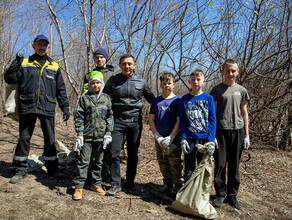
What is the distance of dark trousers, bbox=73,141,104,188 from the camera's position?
272cm

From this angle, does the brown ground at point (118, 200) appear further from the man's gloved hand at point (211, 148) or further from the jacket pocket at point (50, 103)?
the jacket pocket at point (50, 103)

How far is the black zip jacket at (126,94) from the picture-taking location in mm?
2875

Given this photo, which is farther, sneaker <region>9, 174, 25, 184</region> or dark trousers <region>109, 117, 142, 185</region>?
sneaker <region>9, 174, 25, 184</region>

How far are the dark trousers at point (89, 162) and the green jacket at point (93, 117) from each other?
122 mm

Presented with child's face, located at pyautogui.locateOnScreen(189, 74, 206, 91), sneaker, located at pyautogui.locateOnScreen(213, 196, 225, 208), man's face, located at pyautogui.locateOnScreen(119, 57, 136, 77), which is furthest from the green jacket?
sneaker, located at pyautogui.locateOnScreen(213, 196, 225, 208)

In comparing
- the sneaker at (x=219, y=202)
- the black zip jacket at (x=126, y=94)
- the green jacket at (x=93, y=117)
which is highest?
the black zip jacket at (x=126, y=94)

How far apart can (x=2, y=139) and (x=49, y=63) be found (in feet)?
10.6

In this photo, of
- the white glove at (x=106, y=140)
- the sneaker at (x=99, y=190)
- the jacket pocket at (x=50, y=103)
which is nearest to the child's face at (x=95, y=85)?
the white glove at (x=106, y=140)

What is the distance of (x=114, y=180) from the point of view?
2898mm

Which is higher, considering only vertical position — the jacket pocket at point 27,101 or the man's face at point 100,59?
the man's face at point 100,59

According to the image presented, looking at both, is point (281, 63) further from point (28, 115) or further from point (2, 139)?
point (2, 139)

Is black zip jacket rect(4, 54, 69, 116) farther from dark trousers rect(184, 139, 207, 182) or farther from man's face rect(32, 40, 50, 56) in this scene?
dark trousers rect(184, 139, 207, 182)

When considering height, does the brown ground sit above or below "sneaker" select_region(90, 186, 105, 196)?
below

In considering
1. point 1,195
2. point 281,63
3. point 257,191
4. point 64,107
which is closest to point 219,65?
point 281,63
